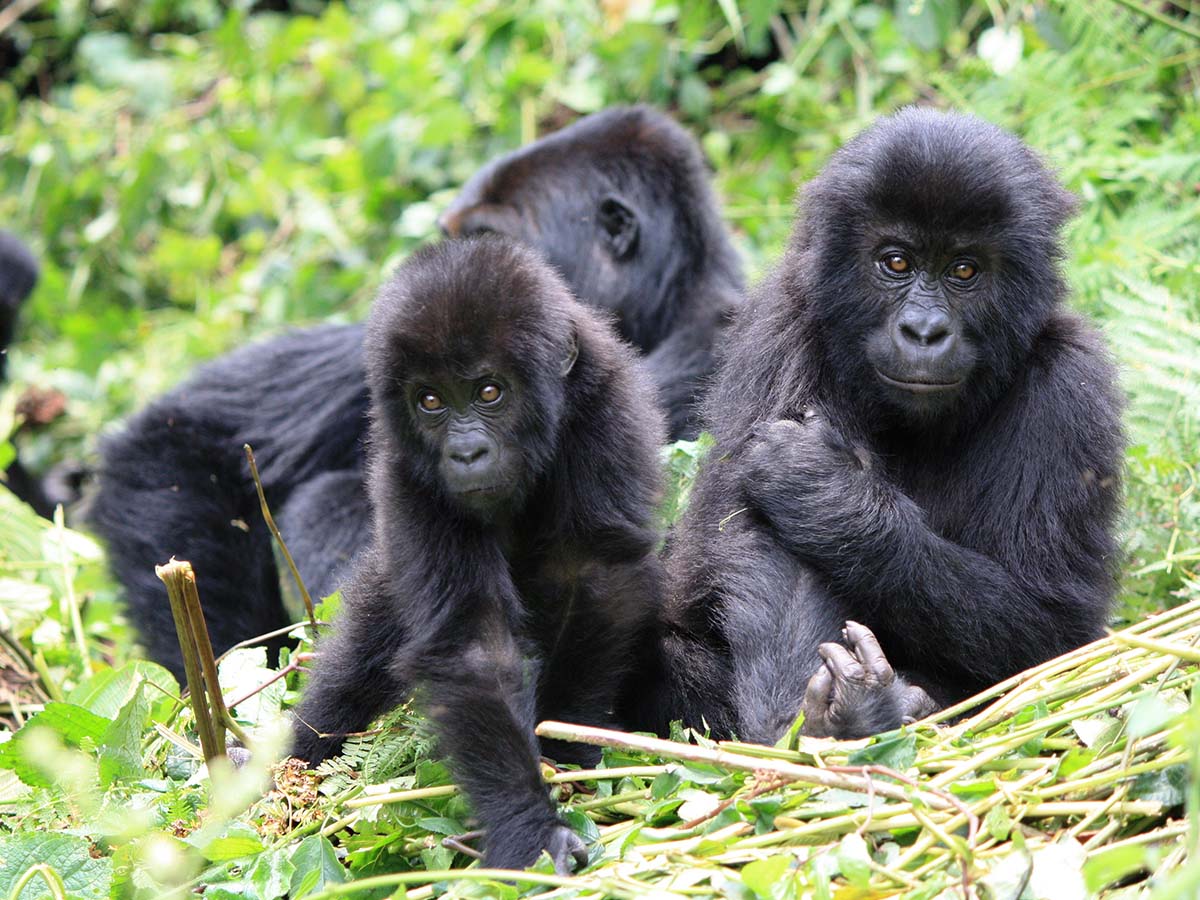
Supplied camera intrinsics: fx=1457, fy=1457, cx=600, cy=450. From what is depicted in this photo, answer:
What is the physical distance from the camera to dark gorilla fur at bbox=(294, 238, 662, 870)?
3391mm

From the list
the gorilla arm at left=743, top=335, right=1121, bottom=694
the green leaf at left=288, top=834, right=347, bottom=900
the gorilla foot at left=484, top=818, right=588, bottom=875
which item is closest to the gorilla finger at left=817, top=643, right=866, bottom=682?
the gorilla arm at left=743, top=335, right=1121, bottom=694

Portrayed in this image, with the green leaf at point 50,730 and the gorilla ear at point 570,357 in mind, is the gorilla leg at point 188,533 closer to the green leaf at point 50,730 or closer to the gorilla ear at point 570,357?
the green leaf at point 50,730

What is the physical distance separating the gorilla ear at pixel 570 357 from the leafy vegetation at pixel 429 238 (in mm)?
928

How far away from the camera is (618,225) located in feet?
19.9

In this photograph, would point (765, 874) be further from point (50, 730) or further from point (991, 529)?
point (50, 730)

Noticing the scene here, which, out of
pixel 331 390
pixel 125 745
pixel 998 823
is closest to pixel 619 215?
pixel 331 390

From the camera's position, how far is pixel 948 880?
105 inches

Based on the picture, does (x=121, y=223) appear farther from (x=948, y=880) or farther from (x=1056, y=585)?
(x=948, y=880)

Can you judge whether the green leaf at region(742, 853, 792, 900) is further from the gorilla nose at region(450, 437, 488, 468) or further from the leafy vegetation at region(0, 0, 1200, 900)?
the gorilla nose at region(450, 437, 488, 468)

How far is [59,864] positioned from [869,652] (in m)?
1.89

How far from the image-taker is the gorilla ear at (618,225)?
19.7 feet

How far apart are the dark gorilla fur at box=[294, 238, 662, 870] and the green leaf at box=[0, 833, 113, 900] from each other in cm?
61

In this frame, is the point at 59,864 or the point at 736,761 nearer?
the point at 736,761

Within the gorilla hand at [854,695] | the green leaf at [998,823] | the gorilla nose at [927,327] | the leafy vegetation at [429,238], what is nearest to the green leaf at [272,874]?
the leafy vegetation at [429,238]
